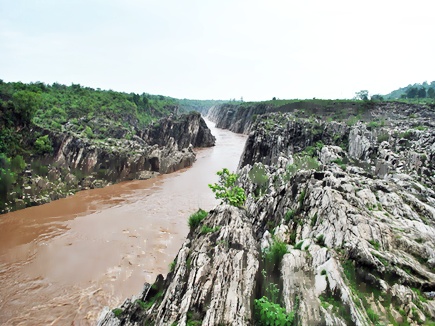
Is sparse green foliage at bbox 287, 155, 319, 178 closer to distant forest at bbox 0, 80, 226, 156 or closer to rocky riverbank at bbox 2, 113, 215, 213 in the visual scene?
rocky riverbank at bbox 2, 113, 215, 213

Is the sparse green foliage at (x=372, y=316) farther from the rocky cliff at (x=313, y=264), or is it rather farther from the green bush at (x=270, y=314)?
the green bush at (x=270, y=314)

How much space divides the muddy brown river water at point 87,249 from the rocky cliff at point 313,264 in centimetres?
708

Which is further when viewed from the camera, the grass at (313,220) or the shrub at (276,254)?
the grass at (313,220)

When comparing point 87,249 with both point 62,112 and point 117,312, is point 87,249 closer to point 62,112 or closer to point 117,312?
point 117,312

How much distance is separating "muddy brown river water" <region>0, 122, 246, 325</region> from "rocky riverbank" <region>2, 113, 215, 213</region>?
1.63 m

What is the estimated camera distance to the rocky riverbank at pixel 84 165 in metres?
32.8

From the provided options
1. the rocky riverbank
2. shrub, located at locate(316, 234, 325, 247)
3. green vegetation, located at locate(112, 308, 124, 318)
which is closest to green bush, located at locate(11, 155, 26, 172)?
the rocky riverbank

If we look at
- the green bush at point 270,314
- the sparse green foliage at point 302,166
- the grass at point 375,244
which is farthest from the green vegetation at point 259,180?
the green bush at point 270,314

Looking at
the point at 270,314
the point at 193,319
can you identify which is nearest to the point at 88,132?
the point at 193,319

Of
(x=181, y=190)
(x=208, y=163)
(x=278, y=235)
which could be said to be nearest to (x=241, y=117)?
(x=208, y=163)

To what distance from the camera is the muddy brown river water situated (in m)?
17.1

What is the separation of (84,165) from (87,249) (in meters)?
19.2

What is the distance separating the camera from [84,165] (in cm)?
3966

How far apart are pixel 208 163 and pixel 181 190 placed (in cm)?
1912
